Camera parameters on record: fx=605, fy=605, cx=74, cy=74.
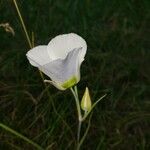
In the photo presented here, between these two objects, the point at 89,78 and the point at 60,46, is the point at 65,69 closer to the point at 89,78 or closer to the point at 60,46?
the point at 60,46

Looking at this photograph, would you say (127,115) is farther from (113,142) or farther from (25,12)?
(25,12)

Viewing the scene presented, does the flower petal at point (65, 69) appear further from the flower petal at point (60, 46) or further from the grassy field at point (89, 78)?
the grassy field at point (89, 78)

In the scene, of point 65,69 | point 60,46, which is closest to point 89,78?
point 60,46

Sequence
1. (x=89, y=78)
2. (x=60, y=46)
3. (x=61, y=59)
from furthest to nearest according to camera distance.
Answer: (x=89, y=78) < (x=60, y=46) < (x=61, y=59)

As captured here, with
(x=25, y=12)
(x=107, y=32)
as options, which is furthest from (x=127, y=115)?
Answer: (x=25, y=12)

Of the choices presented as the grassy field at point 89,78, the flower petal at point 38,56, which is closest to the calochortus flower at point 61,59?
the flower petal at point 38,56

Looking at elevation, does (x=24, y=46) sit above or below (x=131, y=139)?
above
